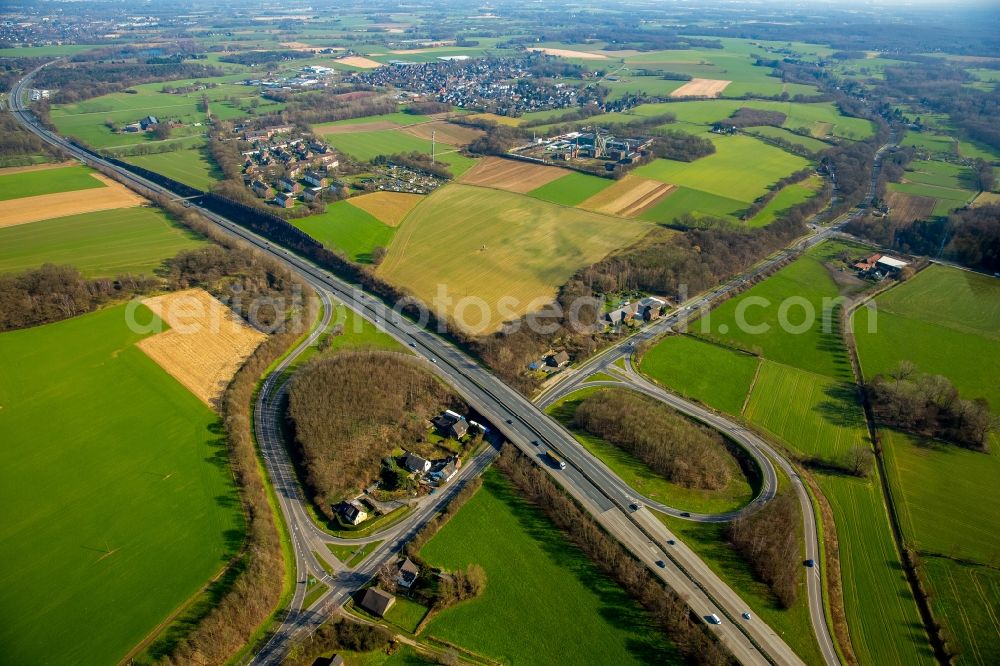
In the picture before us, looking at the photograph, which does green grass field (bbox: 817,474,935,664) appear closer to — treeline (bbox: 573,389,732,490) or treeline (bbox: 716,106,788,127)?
treeline (bbox: 573,389,732,490)

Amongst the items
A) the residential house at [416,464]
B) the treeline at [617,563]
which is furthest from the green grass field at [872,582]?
the residential house at [416,464]

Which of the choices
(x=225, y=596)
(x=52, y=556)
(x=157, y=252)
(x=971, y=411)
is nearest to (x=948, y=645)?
(x=971, y=411)

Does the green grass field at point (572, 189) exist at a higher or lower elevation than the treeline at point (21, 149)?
lower

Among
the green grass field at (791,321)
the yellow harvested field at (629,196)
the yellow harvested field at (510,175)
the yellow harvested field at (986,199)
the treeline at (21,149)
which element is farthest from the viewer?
the treeline at (21,149)

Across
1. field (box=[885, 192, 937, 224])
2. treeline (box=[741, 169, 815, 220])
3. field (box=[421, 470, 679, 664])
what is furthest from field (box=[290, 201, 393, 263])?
field (box=[885, 192, 937, 224])

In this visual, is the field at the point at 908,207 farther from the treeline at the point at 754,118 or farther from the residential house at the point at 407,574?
the residential house at the point at 407,574

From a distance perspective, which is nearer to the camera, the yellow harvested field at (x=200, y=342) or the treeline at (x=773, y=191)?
the yellow harvested field at (x=200, y=342)
